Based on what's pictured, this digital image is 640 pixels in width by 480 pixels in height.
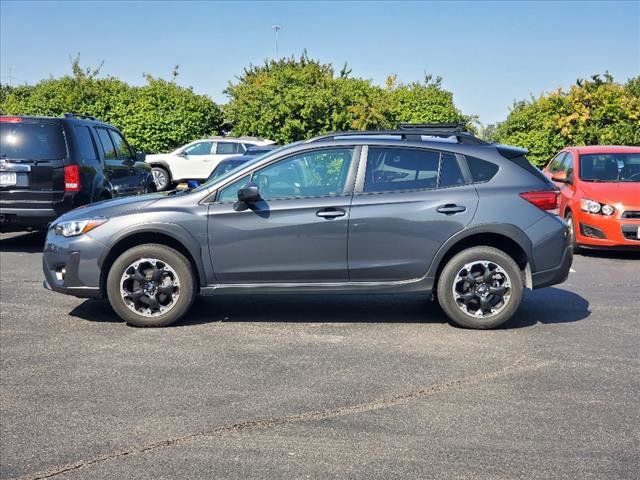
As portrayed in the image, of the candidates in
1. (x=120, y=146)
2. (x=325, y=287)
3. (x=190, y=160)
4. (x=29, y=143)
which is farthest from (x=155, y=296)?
(x=190, y=160)

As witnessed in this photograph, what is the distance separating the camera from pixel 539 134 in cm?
1980

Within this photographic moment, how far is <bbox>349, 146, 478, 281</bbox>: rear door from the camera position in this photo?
265 inches

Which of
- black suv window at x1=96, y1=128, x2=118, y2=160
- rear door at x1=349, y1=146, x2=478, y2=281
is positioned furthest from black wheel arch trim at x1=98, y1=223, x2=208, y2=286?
black suv window at x1=96, y1=128, x2=118, y2=160

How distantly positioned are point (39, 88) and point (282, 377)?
Answer: 21.8 m

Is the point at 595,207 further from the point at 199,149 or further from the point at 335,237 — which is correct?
the point at 199,149

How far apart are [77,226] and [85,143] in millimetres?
4744

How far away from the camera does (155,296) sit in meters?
6.80

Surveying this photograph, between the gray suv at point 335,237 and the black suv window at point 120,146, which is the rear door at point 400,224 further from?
the black suv window at point 120,146

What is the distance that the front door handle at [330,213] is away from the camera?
6.71m

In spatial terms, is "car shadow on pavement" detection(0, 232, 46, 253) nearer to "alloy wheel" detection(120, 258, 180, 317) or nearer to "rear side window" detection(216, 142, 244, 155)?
"alloy wheel" detection(120, 258, 180, 317)

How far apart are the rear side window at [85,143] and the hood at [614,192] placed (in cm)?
716

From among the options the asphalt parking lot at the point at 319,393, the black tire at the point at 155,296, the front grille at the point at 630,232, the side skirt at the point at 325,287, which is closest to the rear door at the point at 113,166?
the asphalt parking lot at the point at 319,393

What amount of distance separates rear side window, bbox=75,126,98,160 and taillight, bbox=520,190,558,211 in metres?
6.75

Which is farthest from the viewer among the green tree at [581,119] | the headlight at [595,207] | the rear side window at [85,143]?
the green tree at [581,119]
